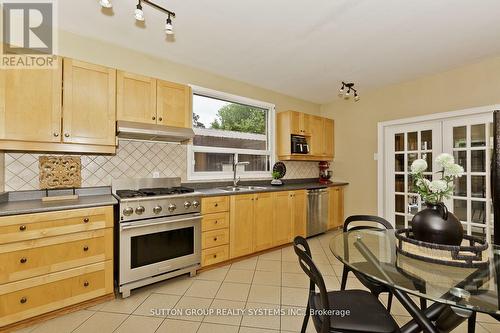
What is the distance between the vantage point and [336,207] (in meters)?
4.51

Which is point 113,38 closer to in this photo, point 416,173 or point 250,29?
point 250,29

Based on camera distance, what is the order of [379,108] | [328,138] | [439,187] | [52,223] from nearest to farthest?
[439,187], [52,223], [379,108], [328,138]

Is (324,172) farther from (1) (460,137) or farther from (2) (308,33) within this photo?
(2) (308,33)

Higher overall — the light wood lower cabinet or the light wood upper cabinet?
the light wood upper cabinet

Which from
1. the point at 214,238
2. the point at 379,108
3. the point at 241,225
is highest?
the point at 379,108

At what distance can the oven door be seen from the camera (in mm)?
2213

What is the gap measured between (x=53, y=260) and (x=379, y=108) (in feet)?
15.8

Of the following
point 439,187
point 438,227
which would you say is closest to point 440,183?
point 439,187

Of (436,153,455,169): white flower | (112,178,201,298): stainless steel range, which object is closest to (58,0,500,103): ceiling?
(436,153,455,169): white flower

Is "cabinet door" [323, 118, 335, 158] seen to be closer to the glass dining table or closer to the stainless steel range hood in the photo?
the stainless steel range hood

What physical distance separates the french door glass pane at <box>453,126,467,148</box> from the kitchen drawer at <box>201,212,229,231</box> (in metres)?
3.31

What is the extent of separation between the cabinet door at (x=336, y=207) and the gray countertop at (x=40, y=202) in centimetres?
353

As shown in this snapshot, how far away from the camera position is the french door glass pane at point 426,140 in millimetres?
3559

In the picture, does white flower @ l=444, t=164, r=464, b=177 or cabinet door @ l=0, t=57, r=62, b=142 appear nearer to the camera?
white flower @ l=444, t=164, r=464, b=177
